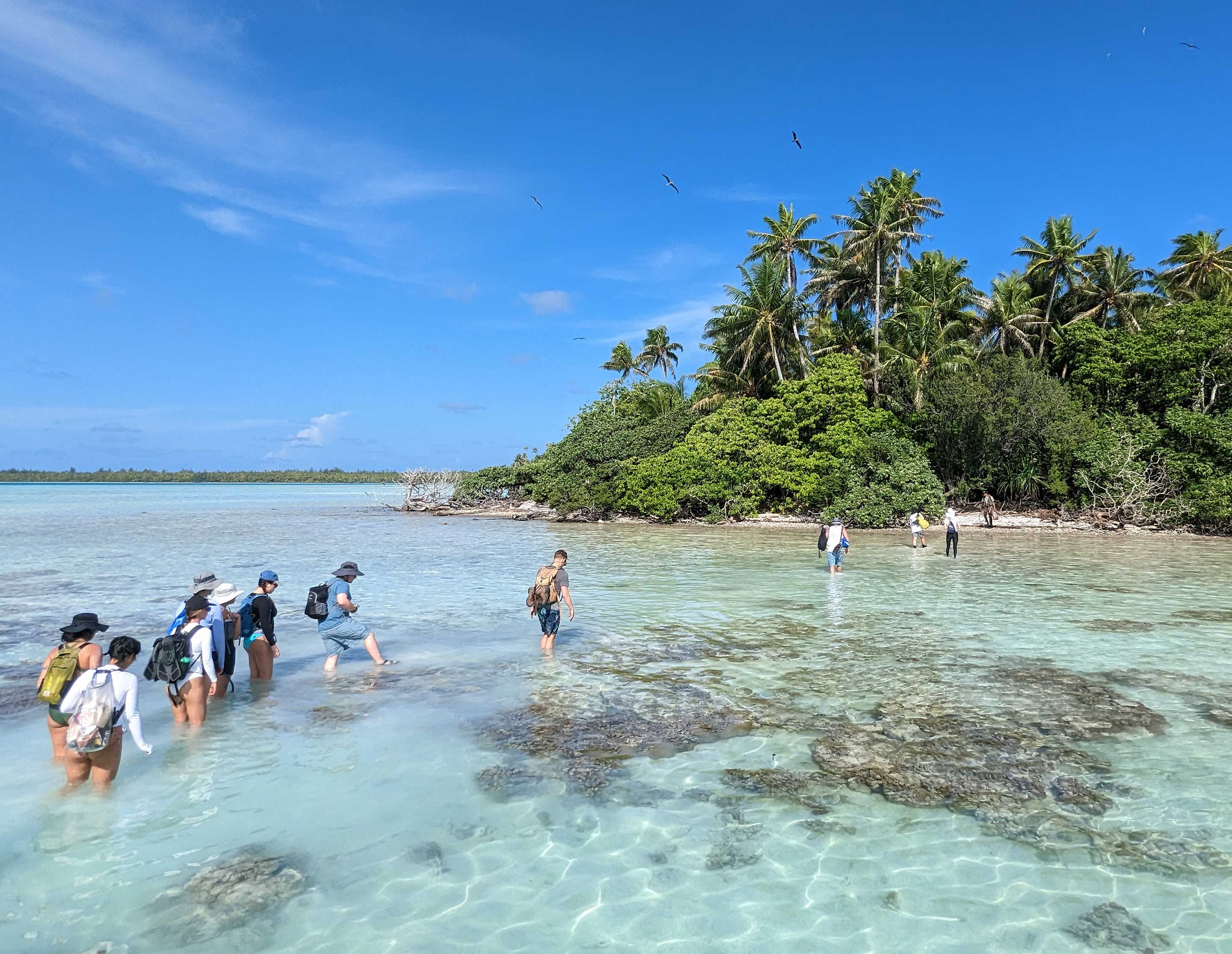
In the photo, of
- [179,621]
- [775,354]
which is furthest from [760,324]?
[179,621]

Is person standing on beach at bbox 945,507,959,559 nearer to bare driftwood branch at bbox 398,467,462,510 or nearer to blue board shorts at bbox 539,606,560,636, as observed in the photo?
blue board shorts at bbox 539,606,560,636

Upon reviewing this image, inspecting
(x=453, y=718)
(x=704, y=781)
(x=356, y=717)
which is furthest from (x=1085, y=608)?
(x=356, y=717)

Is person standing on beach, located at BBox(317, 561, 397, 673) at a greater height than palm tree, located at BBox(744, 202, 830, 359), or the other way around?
palm tree, located at BBox(744, 202, 830, 359)

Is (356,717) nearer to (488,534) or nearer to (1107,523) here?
(488,534)

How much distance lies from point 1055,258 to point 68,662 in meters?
50.2

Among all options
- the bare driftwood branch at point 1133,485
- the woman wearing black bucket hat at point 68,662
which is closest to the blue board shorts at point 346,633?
the woman wearing black bucket hat at point 68,662

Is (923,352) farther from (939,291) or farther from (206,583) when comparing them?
(206,583)

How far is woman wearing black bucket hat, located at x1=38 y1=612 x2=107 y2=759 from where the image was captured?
18.6 ft

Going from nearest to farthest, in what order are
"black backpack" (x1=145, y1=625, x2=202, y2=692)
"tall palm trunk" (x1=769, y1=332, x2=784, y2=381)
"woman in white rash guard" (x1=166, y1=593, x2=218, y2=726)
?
"black backpack" (x1=145, y1=625, x2=202, y2=692) < "woman in white rash guard" (x1=166, y1=593, x2=218, y2=726) < "tall palm trunk" (x1=769, y1=332, x2=784, y2=381)

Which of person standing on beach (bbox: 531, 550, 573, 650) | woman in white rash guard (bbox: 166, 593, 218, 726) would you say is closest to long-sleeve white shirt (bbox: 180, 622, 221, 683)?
woman in white rash guard (bbox: 166, 593, 218, 726)

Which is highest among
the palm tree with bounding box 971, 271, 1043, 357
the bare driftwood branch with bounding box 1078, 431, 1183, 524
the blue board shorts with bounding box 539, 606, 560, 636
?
the palm tree with bounding box 971, 271, 1043, 357

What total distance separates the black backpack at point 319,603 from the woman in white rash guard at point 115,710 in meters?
3.12

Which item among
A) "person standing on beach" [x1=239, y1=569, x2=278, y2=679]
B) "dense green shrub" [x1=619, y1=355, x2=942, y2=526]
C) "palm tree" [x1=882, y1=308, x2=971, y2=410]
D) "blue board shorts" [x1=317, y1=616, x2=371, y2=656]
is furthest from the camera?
"palm tree" [x1=882, y1=308, x2=971, y2=410]

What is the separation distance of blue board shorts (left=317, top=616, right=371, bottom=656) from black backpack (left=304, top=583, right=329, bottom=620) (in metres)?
0.20
